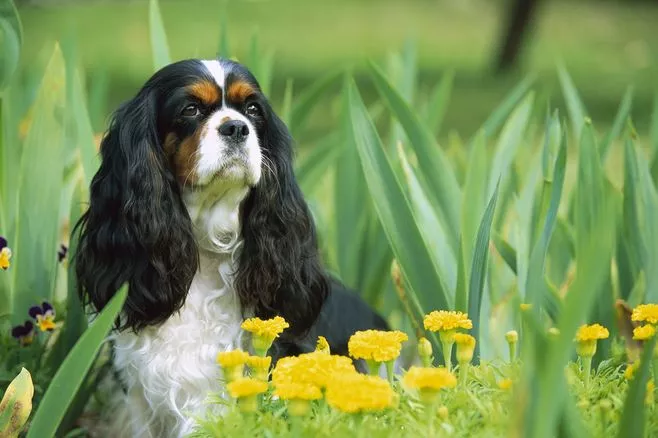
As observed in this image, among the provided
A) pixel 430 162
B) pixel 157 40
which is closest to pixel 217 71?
pixel 157 40

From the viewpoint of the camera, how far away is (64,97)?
2.96 m

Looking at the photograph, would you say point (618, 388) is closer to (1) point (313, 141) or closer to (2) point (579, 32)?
(1) point (313, 141)

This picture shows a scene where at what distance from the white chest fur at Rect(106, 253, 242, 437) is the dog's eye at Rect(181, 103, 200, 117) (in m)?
0.36

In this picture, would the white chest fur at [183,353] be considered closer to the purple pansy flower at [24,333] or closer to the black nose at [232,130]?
the purple pansy flower at [24,333]

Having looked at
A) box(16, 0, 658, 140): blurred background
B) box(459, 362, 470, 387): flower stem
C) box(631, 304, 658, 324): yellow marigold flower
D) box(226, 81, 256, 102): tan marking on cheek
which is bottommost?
box(16, 0, 658, 140): blurred background

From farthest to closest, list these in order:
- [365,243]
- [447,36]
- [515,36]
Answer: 1. [447,36]
2. [515,36]
3. [365,243]

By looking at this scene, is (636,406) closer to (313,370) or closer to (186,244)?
(313,370)

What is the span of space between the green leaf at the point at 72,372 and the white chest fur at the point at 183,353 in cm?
64

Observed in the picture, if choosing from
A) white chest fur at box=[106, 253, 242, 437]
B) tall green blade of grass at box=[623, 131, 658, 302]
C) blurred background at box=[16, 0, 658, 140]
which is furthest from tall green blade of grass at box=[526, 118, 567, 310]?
blurred background at box=[16, 0, 658, 140]

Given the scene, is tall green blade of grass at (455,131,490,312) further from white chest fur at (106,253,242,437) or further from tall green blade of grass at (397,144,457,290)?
white chest fur at (106,253,242,437)

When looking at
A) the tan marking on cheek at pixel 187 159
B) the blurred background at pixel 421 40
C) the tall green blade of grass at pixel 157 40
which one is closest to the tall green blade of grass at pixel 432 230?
the tan marking on cheek at pixel 187 159

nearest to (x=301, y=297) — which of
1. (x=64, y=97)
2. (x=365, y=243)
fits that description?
(x=365, y=243)

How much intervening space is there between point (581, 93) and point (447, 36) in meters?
4.15

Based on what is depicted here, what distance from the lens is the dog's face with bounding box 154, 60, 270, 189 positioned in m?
2.46
